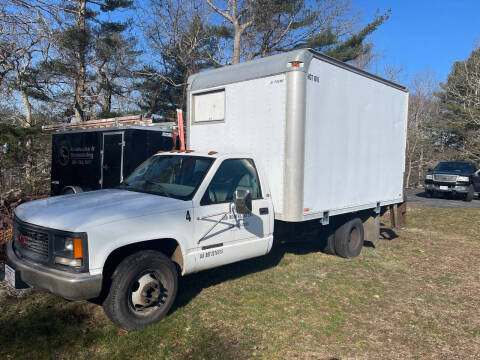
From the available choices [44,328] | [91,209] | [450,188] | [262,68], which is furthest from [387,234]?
[450,188]

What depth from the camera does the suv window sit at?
4.77 metres

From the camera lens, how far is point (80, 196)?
4.72 metres

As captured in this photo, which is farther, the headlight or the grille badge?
the grille badge

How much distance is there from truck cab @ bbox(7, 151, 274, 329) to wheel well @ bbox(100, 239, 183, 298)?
0.01m

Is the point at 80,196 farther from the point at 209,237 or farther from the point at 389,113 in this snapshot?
the point at 389,113

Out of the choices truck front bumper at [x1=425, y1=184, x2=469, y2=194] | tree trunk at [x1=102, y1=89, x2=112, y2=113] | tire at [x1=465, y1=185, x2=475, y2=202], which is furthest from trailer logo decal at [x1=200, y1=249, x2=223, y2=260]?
tree trunk at [x1=102, y1=89, x2=112, y2=113]

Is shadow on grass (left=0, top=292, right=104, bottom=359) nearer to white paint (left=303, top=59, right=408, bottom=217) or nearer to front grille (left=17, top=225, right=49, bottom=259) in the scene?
front grille (left=17, top=225, right=49, bottom=259)

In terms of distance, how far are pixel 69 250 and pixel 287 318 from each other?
2483 millimetres

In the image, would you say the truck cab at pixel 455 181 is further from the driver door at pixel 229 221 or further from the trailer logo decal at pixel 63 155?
the trailer logo decal at pixel 63 155

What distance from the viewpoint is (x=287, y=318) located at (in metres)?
4.54

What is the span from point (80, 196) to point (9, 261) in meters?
1.02

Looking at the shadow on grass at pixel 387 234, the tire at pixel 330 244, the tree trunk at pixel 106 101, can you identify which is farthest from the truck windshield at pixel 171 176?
the tree trunk at pixel 106 101

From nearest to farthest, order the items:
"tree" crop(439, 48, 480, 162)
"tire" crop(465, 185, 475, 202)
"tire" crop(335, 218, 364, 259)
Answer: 1. "tire" crop(335, 218, 364, 259)
2. "tire" crop(465, 185, 475, 202)
3. "tree" crop(439, 48, 480, 162)

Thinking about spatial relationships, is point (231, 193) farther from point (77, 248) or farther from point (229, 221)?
point (77, 248)
